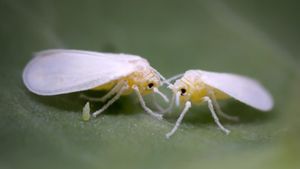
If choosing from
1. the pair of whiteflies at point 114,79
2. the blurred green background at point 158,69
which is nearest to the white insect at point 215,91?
the pair of whiteflies at point 114,79

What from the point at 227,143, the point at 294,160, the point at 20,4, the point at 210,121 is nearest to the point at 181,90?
the point at 210,121

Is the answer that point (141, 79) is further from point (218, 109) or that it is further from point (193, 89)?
point (218, 109)

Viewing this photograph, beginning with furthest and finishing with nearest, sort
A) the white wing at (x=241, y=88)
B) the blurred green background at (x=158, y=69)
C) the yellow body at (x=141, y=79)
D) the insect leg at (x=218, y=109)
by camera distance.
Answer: the insect leg at (x=218, y=109) < the white wing at (x=241, y=88) < the yellow body at (x=141, y=79) < the blurred green background at (x=158, y=69)

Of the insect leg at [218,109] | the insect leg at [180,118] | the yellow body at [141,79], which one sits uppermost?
the yellow body at [141,79]

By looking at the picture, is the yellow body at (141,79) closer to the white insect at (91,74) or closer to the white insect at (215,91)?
the white insect at (91,74)

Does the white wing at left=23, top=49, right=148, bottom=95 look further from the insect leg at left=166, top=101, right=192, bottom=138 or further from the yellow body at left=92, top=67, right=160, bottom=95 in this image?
the insect leg at left=166, top=101, right=192, bottom=138

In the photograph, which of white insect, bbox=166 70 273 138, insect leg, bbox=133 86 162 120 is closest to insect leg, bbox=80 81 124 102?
insect leg, bbox=133 86 162 120
